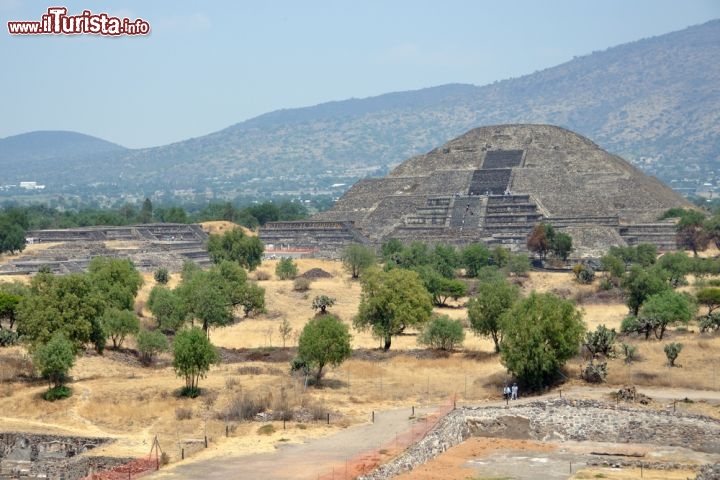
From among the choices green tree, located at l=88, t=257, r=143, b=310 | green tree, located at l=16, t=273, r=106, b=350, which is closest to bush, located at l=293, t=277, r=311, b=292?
green tree, located at l=88, t=257, r=143, b=310

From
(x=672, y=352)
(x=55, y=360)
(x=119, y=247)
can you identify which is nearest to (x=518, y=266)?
(x=119, y=247)

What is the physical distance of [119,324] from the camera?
66688 mm

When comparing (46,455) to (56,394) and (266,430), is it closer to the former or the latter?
(266,430)

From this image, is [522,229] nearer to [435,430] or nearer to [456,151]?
[456,151]

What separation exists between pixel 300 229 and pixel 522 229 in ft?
78.3

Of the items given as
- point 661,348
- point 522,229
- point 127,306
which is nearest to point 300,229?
point 522,229

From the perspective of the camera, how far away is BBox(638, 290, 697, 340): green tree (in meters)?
68.5

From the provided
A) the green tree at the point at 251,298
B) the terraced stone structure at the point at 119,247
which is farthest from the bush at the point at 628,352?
the terraced stone structure at the point at 119,247

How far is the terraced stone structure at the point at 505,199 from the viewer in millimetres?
130250

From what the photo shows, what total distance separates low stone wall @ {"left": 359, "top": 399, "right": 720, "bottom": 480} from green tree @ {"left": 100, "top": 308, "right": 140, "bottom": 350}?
2355 centimetres

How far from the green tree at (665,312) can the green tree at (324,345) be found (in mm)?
18593

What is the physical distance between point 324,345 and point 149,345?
11079mm

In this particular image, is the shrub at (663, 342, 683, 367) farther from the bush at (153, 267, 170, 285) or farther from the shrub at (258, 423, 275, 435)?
the bush at (153, 267, 170, 285)

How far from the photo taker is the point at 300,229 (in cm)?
13775
